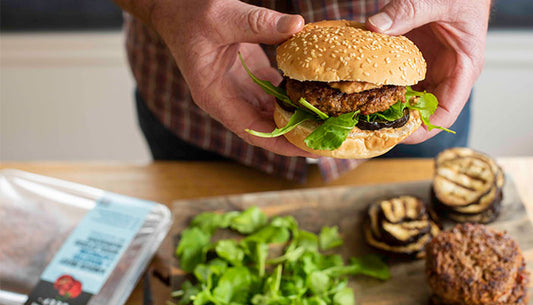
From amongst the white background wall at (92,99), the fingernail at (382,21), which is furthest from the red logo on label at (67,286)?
the white background wall at (92,99)

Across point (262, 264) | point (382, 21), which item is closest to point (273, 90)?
point (382, 21)

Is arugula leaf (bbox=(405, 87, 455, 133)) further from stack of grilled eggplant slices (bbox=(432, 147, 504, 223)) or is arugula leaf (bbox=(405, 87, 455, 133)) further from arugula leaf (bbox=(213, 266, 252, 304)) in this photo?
arugula leaf (bbox=(213, 266, 252, 304))

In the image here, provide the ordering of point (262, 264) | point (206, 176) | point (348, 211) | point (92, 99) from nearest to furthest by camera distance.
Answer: point (262, 264) < point (348, 211) < point (206, 176) < point (92, 99)

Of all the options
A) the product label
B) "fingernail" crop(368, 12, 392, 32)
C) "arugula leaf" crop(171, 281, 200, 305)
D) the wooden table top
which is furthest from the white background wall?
"fingernail" crop(368, 12, 392, 32)

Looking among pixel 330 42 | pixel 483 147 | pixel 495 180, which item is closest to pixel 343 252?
pixel 495 180

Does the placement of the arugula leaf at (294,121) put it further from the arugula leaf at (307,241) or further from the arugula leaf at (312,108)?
the arugula leaf at (307,241)

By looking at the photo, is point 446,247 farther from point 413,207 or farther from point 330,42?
point 330,42

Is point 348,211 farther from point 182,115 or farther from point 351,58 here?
point 351,58
